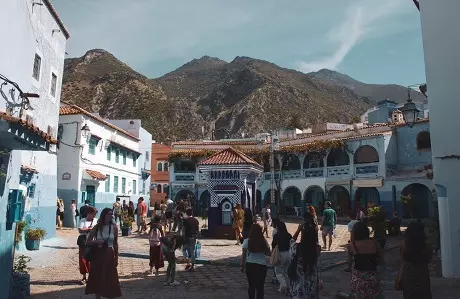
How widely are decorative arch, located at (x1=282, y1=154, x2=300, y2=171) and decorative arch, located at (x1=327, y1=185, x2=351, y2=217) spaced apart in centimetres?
363

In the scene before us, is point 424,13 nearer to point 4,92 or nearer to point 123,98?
point 4,92

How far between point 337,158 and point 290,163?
4519mm

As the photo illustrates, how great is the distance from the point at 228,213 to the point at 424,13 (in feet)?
33.7

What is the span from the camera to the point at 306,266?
5969 mm

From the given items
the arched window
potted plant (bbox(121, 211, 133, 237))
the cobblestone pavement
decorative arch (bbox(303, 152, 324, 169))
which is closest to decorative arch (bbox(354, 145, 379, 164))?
the arched window

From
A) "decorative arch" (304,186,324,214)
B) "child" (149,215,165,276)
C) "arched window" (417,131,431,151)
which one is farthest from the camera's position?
"decorative arch" (304,186,324,214)

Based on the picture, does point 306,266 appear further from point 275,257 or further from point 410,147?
point 410,147

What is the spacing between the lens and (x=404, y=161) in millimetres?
26266

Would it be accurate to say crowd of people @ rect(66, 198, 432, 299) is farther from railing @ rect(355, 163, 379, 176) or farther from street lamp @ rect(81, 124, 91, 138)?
railing @ rect(355, 163, 379, 176)

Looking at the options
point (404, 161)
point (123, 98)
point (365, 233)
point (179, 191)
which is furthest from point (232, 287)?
point (123, 98)

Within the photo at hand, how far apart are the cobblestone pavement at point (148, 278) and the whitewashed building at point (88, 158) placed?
736cm

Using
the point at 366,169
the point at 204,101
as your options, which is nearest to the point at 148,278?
the point at 366,169

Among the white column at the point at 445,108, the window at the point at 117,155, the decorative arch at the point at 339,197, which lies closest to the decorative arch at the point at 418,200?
the decorative arch at the point at 339,197

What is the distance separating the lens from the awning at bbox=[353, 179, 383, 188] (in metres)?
25.7
